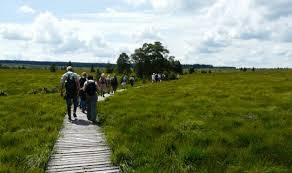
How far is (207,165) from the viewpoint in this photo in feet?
32.2

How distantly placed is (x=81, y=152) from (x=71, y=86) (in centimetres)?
617

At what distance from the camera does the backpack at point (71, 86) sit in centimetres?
1648

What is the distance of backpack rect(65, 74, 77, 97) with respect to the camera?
16.5 meters

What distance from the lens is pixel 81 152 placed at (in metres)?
10.8

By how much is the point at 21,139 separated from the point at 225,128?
746 centimetres

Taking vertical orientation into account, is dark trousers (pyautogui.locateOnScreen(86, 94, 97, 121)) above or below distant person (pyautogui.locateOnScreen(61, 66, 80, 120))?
below

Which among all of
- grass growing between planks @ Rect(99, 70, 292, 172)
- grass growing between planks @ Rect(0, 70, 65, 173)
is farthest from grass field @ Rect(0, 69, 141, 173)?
grass growing between planks @ Rect(99, 70, 292, 172)

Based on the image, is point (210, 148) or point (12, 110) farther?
point (12, 110)

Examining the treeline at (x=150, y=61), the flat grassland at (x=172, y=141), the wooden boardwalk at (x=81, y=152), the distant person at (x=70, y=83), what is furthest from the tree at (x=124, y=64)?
the wooden boardwalk at (x=81, y=152)

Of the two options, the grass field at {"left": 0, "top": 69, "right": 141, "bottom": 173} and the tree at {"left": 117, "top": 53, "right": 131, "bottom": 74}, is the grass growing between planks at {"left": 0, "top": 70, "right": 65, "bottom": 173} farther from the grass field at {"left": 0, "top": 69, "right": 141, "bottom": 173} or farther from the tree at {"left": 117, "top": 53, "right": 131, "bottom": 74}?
the tree at {"left": 117, "top": 53, "right": 131, "bottom": 74}

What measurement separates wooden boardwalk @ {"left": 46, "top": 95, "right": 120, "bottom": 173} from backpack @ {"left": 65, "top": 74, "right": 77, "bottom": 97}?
82.7 inches

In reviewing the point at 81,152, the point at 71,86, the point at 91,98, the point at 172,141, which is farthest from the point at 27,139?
Answer: the point at 91,98

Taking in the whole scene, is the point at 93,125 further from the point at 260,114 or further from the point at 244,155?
the point at 260,114

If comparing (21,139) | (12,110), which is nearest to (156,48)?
(12,110)
